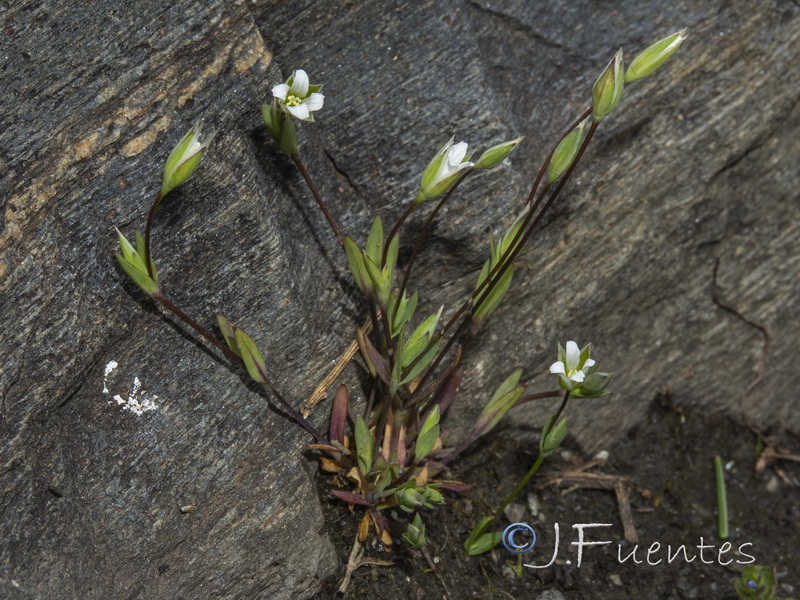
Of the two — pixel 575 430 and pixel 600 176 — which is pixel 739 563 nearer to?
pixel 575 430

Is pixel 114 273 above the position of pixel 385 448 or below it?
above

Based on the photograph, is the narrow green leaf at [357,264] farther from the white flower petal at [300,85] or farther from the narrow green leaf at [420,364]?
the white flower petal at [300,85]

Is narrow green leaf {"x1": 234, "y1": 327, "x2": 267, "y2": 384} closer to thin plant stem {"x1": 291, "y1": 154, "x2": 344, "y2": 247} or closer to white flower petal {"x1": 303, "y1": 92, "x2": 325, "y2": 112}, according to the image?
thin plant stem {"x1": 291, "y1": 154, "x2": 344, "y2": 247}

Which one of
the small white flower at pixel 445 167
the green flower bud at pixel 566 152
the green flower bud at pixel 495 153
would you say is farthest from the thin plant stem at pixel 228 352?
the green flower bud at pixel 566 152

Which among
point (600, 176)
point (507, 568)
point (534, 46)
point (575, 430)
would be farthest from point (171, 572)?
point (534, 46)

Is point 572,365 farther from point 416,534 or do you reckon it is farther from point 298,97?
point 298,97

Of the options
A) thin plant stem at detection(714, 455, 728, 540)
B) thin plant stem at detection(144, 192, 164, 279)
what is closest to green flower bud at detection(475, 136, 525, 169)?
thin plant stem at detection(144, 192, 164, 279)

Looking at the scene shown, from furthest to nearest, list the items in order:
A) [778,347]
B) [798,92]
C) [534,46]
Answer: [778,347], [798,92], [534,46]
